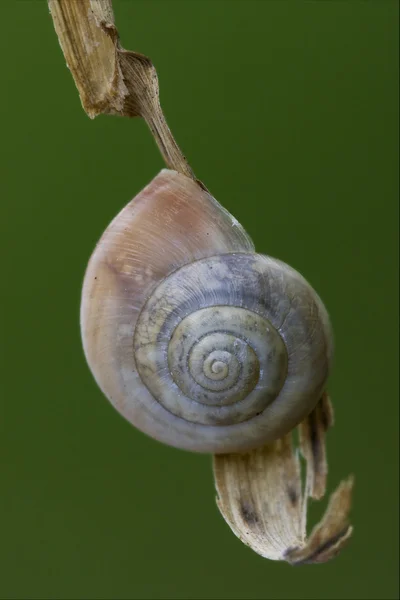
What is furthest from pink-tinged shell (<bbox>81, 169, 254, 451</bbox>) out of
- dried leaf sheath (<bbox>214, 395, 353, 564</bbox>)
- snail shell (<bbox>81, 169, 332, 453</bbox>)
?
dried leaf sheath (<bbox>214, 395, 353, 564</bbox>)

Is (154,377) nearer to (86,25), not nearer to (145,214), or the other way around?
(145,214)

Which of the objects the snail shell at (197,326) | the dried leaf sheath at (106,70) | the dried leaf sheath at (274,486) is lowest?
the dried leaf sheath at (274,486)

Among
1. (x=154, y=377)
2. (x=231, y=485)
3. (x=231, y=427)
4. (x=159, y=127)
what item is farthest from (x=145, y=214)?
(x=231, y=485)

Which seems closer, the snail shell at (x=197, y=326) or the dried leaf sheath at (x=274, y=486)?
the snail shell at (x=197, y=326)

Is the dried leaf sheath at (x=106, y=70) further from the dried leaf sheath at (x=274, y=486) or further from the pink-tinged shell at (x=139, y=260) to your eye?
the dried leaf sheath at (x=274, y=486)

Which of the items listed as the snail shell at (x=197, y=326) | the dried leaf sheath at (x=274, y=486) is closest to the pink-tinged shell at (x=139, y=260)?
the snail shell at (x=197, y=326)

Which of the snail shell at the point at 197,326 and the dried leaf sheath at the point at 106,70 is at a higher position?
the dried leaf sheath at the point at 106,70

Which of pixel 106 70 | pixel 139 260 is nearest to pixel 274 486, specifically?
pixel 139 260
